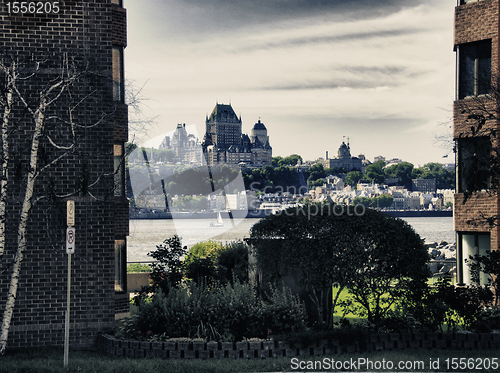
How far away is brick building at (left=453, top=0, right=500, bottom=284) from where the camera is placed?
1652 centimetres

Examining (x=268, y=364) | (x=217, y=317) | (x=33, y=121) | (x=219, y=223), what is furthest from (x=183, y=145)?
(x=268, y=364)

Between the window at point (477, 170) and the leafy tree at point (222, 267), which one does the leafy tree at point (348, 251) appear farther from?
the leafy tree at point (222, 267)

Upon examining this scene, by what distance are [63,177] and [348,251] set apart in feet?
21.0

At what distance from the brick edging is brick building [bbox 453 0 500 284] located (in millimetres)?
6601

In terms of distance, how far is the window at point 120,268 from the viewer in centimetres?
1778

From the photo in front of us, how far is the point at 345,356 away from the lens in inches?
390

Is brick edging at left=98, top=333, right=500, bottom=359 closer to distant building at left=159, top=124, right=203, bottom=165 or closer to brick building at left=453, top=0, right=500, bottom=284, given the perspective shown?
brick building at left=453, top=0, right=500, bottom=284

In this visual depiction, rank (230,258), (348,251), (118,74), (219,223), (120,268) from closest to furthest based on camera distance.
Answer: (348,251) < (230,258) < (120,268) < (118,74) < (219,223)

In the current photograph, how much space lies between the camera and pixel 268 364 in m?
9.31

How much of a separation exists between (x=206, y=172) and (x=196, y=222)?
16.1m

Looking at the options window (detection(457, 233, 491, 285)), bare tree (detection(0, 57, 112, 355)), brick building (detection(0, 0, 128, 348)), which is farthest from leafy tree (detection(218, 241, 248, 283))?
window (detection(457, 233, 491, 285))

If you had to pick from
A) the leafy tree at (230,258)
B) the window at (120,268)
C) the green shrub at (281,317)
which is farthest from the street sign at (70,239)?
the window at (120,268)

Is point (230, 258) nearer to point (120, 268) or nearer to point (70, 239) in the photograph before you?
point (120, 268)

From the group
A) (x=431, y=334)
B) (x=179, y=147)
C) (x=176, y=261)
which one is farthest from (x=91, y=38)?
(x=179, y=147)
